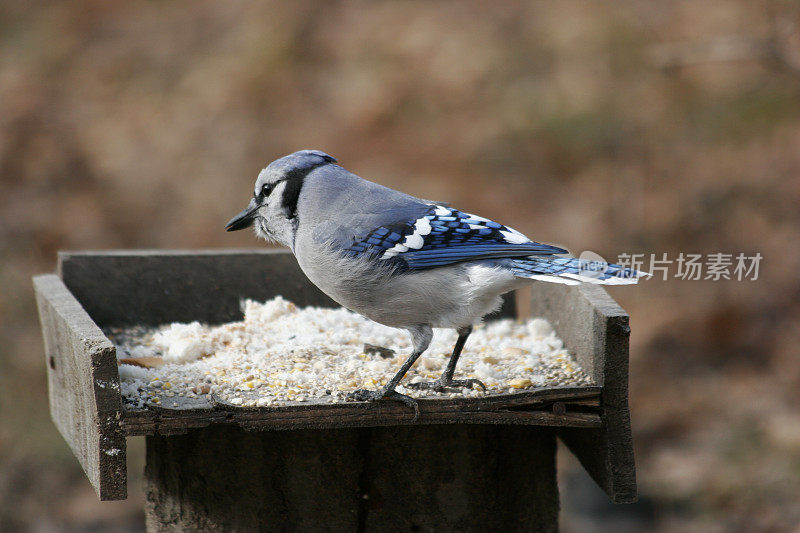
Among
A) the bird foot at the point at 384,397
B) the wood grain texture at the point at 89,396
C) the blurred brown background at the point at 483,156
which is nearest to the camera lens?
the wood grain texture at the point at 89,396

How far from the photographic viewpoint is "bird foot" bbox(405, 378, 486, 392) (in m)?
2.51

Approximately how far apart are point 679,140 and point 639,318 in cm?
131

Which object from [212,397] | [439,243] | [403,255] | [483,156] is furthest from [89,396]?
[483,156]

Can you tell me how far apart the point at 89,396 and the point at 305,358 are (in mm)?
663

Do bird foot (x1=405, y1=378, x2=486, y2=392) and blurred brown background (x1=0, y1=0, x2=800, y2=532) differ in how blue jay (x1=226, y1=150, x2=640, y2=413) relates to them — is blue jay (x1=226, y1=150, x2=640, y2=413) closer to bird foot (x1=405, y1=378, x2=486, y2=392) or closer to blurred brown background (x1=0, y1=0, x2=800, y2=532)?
bird foot (x1=405, y1=378, x2=486, y2=392)

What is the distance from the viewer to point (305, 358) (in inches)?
107

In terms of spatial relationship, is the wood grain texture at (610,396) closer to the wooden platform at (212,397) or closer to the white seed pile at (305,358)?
the wooden platform at (212,397)

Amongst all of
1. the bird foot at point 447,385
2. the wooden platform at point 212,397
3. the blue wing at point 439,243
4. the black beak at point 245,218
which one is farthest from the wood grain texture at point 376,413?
the black beak at point 245,218

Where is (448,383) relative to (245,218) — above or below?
below

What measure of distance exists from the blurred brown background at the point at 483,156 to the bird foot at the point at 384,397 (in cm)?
311

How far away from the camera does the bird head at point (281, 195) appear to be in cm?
262

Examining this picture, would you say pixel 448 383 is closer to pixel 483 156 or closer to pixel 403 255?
pixel 403 255

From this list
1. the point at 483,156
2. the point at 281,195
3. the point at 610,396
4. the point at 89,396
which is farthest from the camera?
the point at 483,156

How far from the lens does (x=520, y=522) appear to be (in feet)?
8.91
